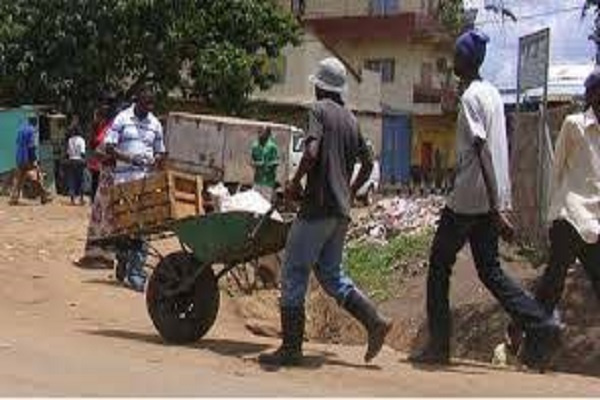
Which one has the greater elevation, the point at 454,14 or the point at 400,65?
the point at 400,65

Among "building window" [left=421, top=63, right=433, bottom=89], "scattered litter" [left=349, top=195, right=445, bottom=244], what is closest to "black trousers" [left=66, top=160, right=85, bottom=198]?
"scattered litter" [left=349, top=195, right=445, bottom=244]

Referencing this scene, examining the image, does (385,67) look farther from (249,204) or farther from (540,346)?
(540,346)

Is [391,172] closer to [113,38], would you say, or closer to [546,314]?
[113,38]

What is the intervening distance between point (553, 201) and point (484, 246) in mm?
594

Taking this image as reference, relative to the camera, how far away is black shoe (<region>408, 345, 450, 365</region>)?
8.45 metres

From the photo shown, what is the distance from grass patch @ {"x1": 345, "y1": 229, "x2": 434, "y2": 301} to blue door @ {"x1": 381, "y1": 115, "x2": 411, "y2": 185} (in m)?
37.8

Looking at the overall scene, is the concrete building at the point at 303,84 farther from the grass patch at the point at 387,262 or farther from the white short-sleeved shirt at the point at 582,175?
the white short-sleeved shirt at the point at 582,175

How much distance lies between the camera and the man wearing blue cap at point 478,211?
8023 millimetres

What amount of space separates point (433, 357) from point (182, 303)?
1.97 meters

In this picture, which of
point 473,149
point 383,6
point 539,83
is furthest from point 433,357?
point 383,6

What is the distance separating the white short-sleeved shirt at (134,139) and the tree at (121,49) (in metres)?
22.5

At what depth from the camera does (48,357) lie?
27.7ft

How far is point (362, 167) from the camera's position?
8.43 meters

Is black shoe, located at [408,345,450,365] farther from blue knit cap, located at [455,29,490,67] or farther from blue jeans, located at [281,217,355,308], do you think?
blue knit cap, located at [455,29,490,67]
